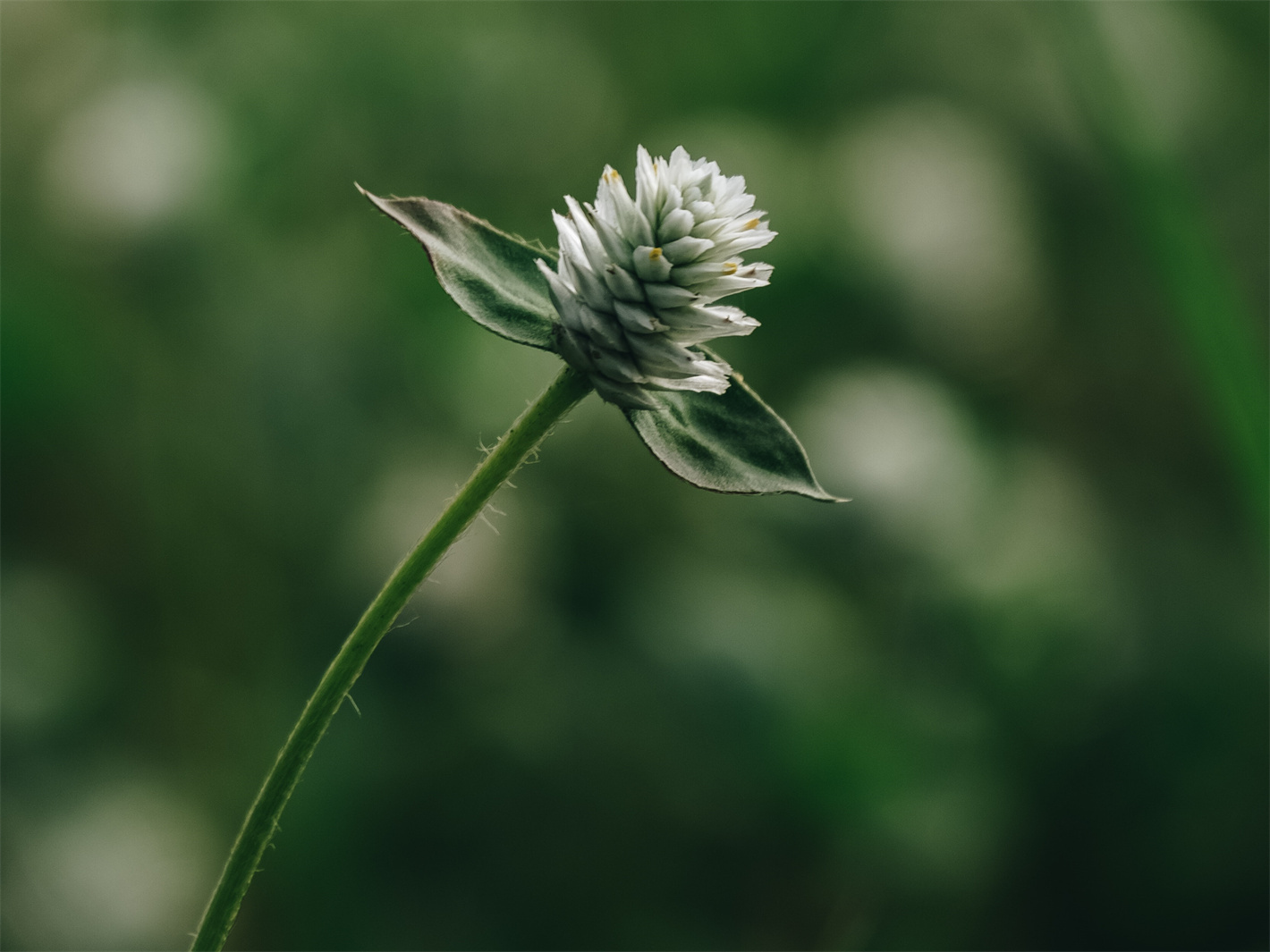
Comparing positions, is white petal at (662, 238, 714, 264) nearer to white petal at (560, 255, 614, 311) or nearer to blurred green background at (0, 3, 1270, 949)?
white petal at (560, 255, 614, 311)

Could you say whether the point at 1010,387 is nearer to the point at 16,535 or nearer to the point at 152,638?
the point at 152,638

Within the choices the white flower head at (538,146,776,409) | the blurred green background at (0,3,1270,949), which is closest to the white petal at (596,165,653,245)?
the white flower head at (538,146,776,409)

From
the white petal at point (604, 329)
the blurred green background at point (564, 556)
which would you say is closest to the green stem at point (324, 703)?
the white petal at point (604, 329)

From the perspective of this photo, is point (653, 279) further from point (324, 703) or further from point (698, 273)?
point (324, 703)

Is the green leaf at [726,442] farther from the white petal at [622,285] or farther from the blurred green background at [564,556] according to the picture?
the blurred green background at [564,556]

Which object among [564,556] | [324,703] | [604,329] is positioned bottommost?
[324,703]

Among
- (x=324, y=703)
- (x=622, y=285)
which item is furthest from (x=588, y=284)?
(x=324, y=703)

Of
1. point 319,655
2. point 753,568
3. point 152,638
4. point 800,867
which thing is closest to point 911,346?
point 753,568
